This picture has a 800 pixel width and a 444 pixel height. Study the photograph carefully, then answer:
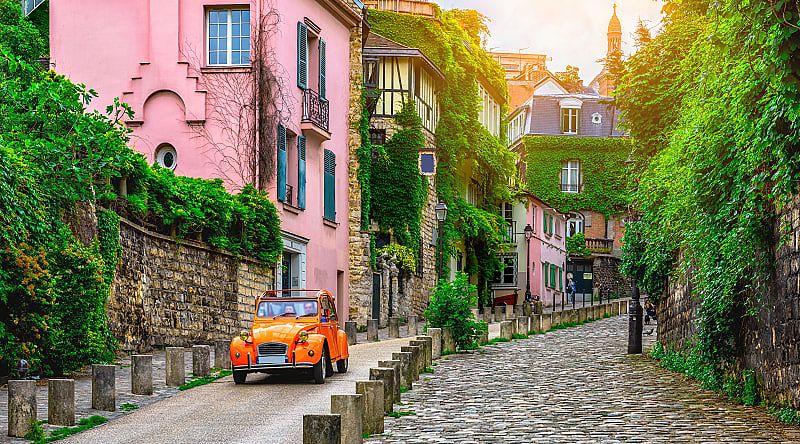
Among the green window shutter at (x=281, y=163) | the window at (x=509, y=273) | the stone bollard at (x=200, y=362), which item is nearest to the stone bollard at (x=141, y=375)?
the stone bollard at (x=200, y=362)

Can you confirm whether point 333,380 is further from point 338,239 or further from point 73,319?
point 338,239

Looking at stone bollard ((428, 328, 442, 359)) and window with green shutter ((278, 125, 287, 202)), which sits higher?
window with green shutter ((278, 125, 287, 202))

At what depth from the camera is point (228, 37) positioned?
32312mm

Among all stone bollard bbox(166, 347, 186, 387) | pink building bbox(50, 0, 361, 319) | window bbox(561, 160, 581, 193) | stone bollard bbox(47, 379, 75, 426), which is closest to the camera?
stone bollard bbox(47, 379, 75, 426)

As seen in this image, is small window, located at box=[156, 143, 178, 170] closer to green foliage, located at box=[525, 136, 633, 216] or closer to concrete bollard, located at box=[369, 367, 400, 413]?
concrete bollard, located at box=[369, 367, 400, 413]

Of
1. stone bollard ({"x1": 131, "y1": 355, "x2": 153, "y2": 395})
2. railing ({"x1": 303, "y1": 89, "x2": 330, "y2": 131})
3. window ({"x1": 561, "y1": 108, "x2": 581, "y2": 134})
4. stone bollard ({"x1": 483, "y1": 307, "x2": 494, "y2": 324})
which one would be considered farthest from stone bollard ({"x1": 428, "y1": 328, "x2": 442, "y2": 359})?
window ({"x1": 561, "y1": 108, "x2": 581, "y2": 134})

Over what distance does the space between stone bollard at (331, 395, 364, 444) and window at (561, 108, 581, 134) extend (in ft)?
221

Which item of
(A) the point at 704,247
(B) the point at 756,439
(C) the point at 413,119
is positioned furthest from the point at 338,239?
(B) the point at 756,439

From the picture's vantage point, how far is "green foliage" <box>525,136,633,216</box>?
7644 centimetres

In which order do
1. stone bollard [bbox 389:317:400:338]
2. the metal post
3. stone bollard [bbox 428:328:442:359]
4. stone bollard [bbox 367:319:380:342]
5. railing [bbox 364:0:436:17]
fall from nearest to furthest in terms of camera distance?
stone bollard [bbox 428:328:442:359] < the metal post < stone bollard [bbox 367:319:380:342] < stone bollard [bbox 389:317:400:338] < railing [bbox 364:0:436:17]

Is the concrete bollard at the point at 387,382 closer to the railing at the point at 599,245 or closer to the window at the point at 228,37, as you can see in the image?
the window at the point at 228,37

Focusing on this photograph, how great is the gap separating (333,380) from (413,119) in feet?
81.5

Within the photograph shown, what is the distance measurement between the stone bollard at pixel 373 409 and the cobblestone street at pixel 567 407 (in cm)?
19

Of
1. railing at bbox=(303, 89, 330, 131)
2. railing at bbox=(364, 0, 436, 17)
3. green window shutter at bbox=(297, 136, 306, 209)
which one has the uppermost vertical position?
railing at bbox=(364, 0, 436, 17)
